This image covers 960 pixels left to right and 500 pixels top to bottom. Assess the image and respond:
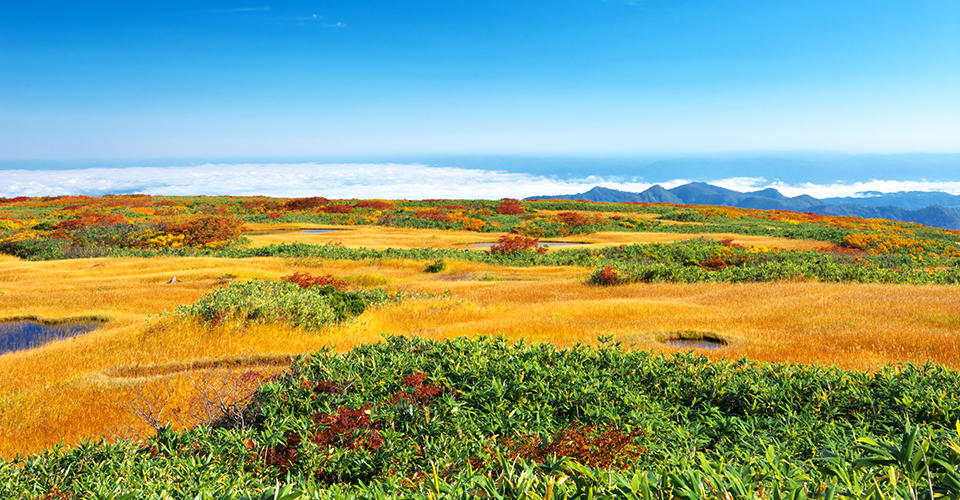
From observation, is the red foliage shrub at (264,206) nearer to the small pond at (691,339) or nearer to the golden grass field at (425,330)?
the golden grass field at (425,330)

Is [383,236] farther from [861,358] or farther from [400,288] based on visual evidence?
[861,358]

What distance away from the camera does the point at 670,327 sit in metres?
11.6

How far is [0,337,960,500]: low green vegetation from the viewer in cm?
304

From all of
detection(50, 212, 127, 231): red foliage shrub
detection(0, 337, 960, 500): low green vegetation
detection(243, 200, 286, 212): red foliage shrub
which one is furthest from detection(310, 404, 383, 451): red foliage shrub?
detection(243, 200, 286, 212): red foliage shrub

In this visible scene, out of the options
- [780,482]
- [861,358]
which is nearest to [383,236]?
[861,358]

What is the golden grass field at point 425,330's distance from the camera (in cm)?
790

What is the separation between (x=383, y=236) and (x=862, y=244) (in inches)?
1534

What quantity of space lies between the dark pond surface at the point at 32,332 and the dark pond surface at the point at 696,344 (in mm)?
15348

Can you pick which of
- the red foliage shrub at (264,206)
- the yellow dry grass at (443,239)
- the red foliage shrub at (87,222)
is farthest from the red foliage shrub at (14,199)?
the yellow dry grass at (443,239)

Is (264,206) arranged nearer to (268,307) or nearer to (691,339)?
(268,307)

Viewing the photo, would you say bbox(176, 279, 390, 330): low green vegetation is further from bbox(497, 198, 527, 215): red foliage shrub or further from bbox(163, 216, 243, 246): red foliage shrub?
bbox(497, 198, 527, 215): red foliage shrub

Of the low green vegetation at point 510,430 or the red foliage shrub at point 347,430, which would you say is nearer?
the low green vegetation at point 510,430

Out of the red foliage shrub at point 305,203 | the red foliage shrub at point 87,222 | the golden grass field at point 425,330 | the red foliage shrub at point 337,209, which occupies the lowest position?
the golden grass field at point 425,330

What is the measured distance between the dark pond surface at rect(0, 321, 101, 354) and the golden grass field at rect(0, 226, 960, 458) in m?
0.58
